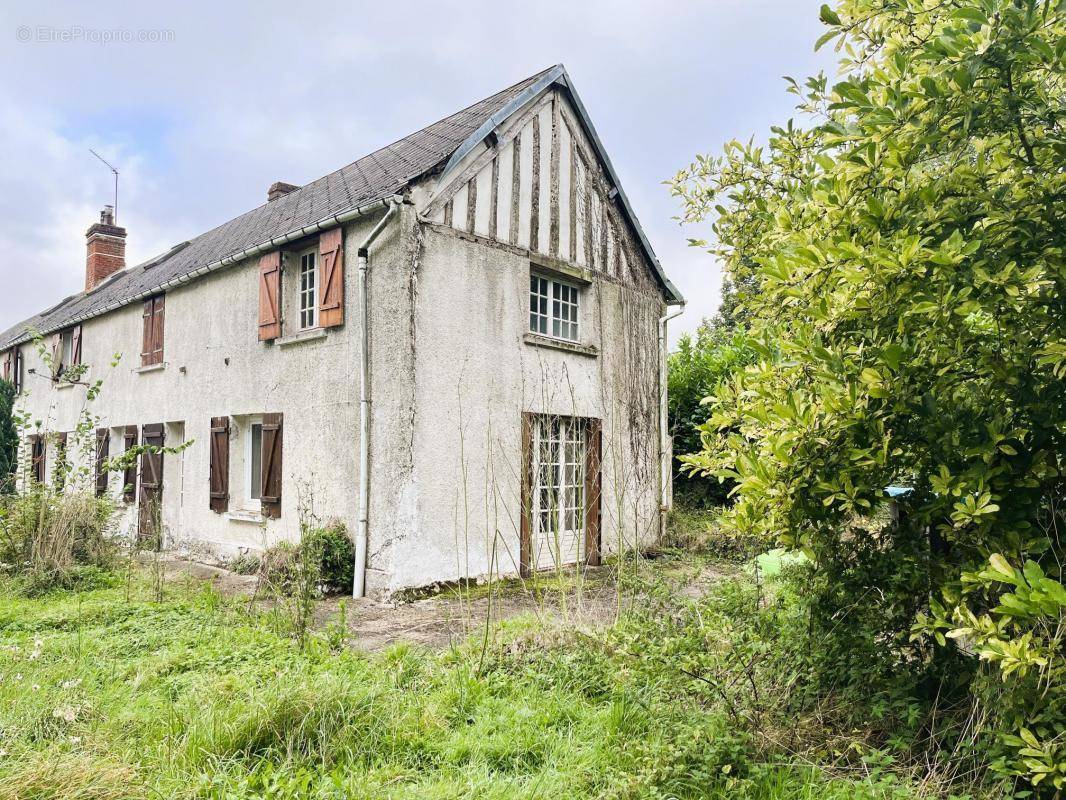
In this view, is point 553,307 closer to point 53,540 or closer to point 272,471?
point 272,471

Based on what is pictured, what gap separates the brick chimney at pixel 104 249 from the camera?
2002 cm

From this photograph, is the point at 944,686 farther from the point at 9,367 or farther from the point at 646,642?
the point at 9,367

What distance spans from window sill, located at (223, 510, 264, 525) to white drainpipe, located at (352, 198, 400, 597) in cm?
226

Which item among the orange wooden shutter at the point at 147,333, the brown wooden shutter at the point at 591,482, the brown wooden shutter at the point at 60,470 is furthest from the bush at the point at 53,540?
the brown wooden shutter at the point at 591,482

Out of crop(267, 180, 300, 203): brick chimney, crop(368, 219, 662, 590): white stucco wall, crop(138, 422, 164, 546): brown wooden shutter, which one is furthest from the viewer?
crop(267, 180, 300, 203): brick chimney

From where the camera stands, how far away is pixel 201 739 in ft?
10.9

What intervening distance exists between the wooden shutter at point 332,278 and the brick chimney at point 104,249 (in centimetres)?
1497

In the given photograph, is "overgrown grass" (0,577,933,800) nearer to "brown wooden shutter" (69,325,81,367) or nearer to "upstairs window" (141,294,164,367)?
"upstairs window" (141,294,164,367)

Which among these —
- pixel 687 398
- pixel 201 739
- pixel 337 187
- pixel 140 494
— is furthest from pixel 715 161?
pixel 140 494

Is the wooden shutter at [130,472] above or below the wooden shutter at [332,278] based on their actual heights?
below

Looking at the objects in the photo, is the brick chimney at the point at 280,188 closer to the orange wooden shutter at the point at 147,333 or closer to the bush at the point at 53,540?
the orange wooden shutter at the point at 147,333

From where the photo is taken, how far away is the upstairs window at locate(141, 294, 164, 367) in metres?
12.3

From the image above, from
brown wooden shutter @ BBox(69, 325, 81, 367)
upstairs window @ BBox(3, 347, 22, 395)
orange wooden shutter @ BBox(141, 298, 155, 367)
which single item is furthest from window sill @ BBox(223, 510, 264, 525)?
upstairs window @ BBox(3, 347, 22, 395)

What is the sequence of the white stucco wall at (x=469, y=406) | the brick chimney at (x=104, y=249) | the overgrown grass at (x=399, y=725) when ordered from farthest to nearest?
the brick chimney at (x=104, y=249) < the white stucco wall at (x=469, y=406) < the overgrown grass at (x=399, y=725)
